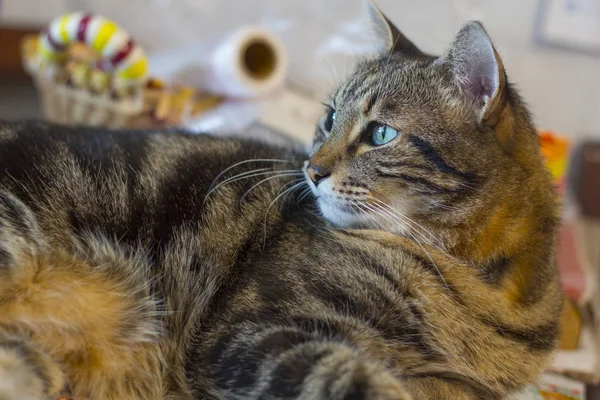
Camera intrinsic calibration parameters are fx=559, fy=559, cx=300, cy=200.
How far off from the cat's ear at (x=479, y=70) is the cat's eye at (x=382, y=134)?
0.43ft

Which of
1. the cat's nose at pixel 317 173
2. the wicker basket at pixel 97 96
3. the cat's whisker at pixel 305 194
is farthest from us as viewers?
the wicker basket at pixel 97 96

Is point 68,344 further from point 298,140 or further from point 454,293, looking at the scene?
point 298,140

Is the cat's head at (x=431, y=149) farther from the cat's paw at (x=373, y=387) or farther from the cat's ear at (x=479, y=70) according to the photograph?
the cat's paw at (x=373, y=387)

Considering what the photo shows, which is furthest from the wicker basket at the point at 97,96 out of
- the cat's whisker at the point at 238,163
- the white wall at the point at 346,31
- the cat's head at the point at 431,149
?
the cat's head at the point at 431,149

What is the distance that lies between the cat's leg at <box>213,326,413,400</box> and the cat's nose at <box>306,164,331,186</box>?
10.9 inches

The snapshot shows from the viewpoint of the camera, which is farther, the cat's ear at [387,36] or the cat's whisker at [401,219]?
the cat's ear at [387,36]

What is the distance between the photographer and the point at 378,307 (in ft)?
2.85

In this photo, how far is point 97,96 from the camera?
1.74 meters

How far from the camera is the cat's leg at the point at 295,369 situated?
0.73 metres

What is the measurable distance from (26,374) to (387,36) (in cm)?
89

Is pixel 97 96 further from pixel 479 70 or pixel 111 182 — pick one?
pixel 479 70

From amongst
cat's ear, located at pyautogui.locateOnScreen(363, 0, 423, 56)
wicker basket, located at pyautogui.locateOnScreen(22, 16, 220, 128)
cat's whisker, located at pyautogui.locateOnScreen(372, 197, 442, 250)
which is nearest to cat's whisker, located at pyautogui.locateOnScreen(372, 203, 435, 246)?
cat's whisker, located at pyautogui.locateOnScreen(372, 197, 442, 250)

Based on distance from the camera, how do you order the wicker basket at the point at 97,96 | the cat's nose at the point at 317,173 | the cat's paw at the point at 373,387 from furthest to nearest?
the wicker basket at the point at 97,96
the cat's nose at the point at 317,173
the cat's paw at the point at 373,387

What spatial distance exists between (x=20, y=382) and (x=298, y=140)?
1124 millimetres
